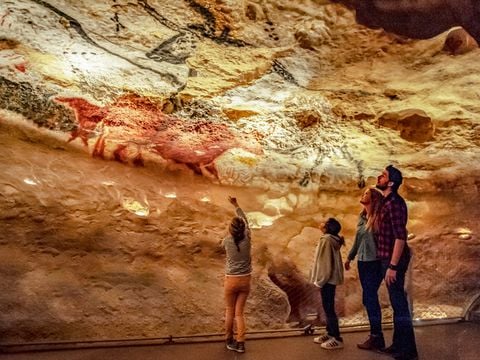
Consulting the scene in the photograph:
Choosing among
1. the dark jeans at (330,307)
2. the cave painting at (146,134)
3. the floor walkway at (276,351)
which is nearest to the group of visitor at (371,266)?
the dark jeans at (330,307)

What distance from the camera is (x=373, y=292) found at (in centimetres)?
A: 411

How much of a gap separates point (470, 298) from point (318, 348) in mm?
2942

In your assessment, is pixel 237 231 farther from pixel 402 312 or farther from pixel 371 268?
pixel 402 312

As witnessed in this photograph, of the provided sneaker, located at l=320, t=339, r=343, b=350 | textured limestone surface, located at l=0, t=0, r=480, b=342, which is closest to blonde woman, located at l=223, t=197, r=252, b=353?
sneaker, located at l=320, t=339, r=343, b=350

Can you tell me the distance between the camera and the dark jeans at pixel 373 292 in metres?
4.10

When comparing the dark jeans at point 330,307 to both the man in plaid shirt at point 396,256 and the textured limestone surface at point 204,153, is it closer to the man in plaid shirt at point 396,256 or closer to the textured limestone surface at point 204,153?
the man in plaid shirt at point 396,256

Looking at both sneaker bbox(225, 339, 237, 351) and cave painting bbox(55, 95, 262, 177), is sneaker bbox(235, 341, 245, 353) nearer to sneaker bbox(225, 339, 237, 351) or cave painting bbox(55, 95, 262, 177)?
sneaker bbox(225, 339, 237, 351)

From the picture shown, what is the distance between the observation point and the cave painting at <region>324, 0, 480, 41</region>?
331 cm

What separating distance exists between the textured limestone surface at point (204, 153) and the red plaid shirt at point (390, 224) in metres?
1.33

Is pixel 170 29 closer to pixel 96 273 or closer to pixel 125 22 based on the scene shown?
pixel 125 22

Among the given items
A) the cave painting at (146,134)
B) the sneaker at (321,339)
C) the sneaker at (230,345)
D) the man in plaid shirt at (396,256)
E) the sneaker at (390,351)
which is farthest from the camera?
the cave painting at (146,134)

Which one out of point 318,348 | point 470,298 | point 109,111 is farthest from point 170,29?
point 470,298

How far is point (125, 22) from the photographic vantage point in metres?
3.55

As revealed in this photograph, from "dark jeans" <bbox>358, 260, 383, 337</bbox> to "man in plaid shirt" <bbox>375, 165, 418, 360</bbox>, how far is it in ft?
0.63
